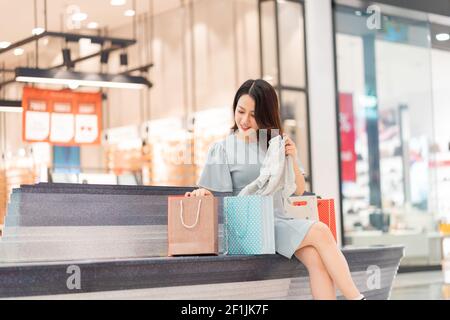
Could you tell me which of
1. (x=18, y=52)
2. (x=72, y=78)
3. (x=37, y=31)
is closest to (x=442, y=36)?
(x=72, y=78)

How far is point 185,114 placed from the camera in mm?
9578

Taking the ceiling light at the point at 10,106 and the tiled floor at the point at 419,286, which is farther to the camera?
the ceiling light at the point at 10,106

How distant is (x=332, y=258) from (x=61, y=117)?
6077mm

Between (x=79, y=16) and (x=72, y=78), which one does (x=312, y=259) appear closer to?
(x=72, y=78)

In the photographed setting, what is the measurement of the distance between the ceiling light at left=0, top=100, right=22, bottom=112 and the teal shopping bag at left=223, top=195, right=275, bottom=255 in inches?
222

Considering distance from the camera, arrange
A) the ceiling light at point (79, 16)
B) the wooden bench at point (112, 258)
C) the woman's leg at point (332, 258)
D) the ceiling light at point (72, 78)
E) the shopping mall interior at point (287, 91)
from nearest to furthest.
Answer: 1. the wooden bench at point (112, 258)
2. the woman's leg at point (332, 258)
3. the ceiling light at point (72, 78)
4. the shopping mall interior at point (287, 91)
5. the ceiling light at point (79, 16)

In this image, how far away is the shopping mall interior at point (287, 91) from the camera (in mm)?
8320

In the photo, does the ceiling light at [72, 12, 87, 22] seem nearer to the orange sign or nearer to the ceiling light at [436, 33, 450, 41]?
the orange sign

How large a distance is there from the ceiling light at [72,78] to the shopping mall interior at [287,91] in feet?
0.04

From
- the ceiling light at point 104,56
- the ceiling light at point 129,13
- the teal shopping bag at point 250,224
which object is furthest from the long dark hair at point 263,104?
the ceiling light at point 129,13

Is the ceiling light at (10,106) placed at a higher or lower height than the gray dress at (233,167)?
higher

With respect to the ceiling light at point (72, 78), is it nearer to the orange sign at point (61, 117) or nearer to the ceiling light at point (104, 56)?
the ceiling light at point (104, 56)

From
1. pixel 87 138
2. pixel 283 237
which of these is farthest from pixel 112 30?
pixel 283 237
